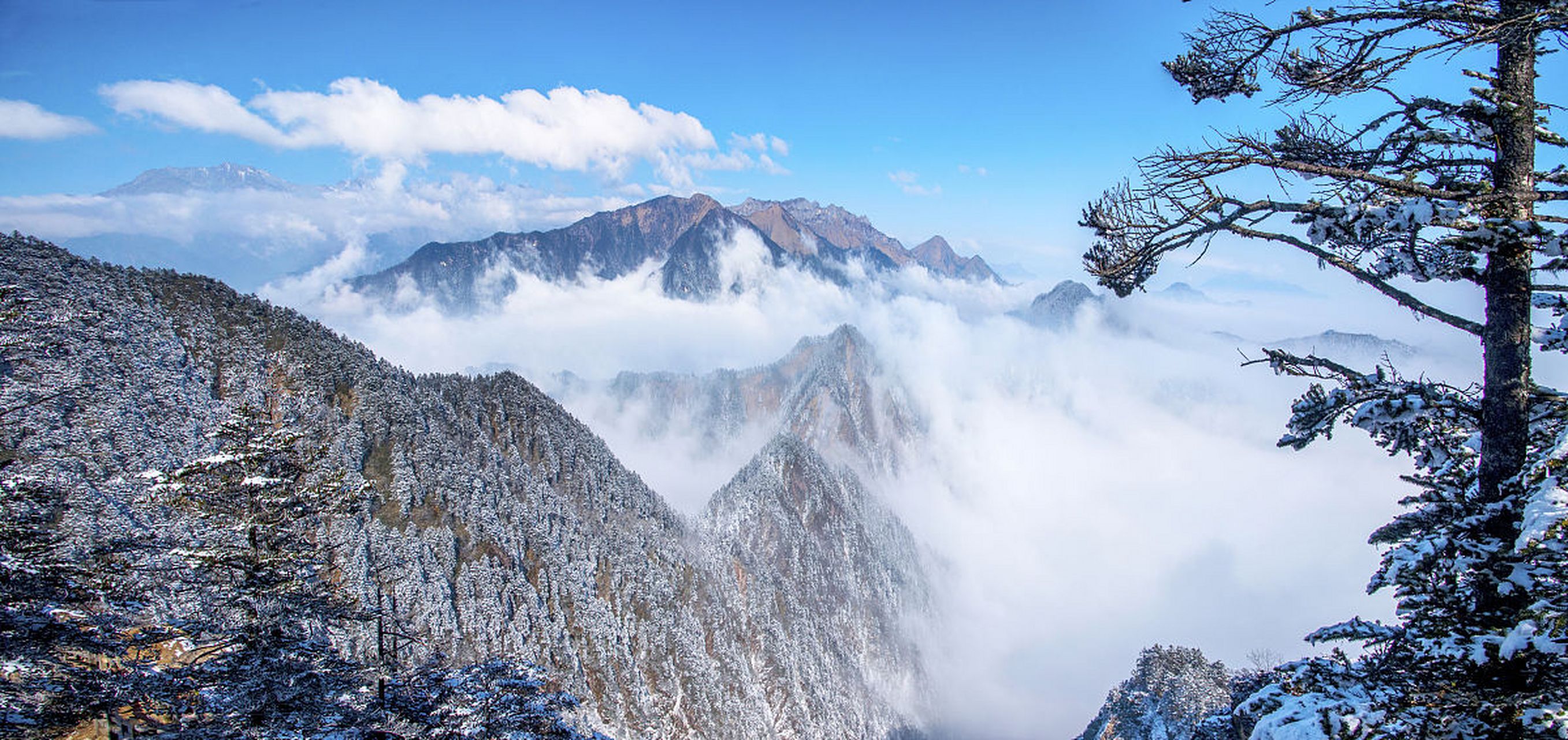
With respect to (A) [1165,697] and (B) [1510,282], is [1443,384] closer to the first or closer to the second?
(B) [1510,282]

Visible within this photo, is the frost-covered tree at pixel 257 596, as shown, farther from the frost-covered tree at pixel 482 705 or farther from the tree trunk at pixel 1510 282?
the tree trunk at pixel 1510 282

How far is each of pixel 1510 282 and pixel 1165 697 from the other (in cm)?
5551

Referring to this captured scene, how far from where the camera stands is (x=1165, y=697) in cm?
4969

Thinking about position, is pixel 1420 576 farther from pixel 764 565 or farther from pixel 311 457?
pixel 764 565

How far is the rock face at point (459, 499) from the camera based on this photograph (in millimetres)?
54688

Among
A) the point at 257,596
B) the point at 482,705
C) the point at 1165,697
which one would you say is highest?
the point at 257,596

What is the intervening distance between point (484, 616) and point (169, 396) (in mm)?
34317

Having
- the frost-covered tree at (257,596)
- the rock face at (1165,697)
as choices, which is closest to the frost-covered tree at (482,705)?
the frost-covered tree at (257,596)

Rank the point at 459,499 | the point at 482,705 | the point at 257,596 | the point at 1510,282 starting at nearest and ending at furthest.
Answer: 1. the point at 1510,282
2. the point at 482,705
3. the point at 257,596
4. the point at 459,499

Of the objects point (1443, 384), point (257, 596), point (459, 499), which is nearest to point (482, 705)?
point (257, 596)

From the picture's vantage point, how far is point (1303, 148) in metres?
6.50

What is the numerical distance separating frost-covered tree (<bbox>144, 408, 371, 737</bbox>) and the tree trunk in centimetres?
1735

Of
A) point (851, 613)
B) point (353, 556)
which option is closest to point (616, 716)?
point (353, 556)

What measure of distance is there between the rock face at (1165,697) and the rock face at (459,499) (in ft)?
128
